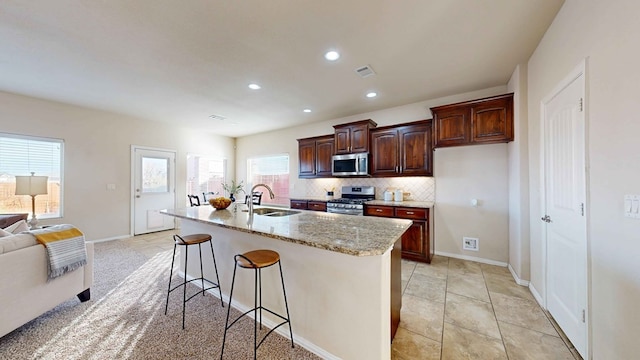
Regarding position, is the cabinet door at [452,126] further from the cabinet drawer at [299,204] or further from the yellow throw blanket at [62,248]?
the yellow throw blanket at [62,248]

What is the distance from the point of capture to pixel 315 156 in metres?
5.16

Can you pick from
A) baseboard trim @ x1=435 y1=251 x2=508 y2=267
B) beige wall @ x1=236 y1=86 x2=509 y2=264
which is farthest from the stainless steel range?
baseboard trim @ x1=435 y1=251 x2=508 y2=267

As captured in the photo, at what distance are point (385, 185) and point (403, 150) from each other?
80cm

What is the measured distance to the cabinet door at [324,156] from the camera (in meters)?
4.95

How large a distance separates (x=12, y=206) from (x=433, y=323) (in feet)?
21.4

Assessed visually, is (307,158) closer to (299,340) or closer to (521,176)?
(521,176)

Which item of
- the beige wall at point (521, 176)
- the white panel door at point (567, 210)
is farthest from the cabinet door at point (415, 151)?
the white panel door at point (567, 210)

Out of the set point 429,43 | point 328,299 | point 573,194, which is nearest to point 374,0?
point 429,43

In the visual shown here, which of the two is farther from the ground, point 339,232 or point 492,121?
point 492,121

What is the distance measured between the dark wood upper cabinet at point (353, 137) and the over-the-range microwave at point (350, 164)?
4.1 inches

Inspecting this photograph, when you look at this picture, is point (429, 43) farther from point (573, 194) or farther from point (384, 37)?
point (573, 194)

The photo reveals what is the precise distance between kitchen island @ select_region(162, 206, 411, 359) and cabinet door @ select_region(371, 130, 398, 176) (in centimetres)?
219

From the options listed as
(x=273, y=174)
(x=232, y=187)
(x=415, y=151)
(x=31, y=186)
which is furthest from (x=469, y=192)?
(x=31, y=186)

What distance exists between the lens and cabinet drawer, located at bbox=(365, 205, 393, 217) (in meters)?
3.79
